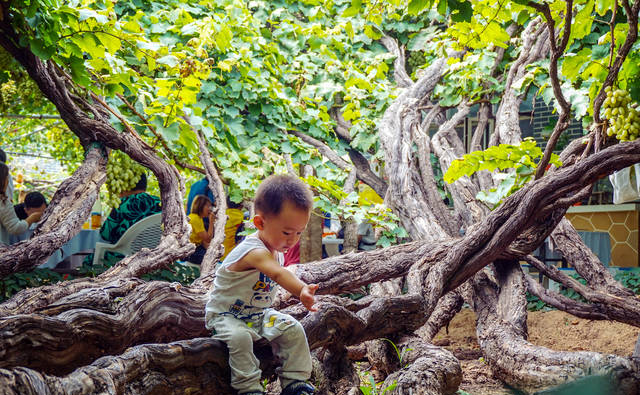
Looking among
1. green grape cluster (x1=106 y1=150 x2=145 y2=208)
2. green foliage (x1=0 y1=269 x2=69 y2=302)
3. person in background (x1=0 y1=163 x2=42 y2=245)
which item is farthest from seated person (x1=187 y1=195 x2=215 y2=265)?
person in background (x1=0 y1=163 x2=42 y2=245)

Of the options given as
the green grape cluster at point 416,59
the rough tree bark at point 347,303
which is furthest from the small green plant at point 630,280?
the green grape cluster at point 416,59

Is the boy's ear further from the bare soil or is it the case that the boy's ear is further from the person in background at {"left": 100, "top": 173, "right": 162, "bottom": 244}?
the person in background at {"left": 100, "top": 173, "right": 162, "bottom": 244}

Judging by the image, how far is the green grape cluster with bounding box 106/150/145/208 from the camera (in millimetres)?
6152

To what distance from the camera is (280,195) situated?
2.43 meters

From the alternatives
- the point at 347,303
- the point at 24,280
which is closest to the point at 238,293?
the point at 347,303

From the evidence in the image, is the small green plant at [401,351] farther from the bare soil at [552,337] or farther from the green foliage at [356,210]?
the green foliage at [356,210]

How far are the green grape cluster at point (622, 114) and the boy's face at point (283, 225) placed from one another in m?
2.46

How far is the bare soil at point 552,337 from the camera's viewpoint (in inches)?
174

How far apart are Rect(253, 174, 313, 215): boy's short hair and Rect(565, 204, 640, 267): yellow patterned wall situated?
932 centimetres

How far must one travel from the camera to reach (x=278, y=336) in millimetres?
2525

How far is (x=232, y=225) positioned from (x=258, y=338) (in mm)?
3967

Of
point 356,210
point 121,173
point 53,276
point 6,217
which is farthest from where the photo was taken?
point 121,173

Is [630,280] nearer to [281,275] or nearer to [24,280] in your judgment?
[281,275]

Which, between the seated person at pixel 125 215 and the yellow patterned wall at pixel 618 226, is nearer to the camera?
the seated person at pixel 125 215
